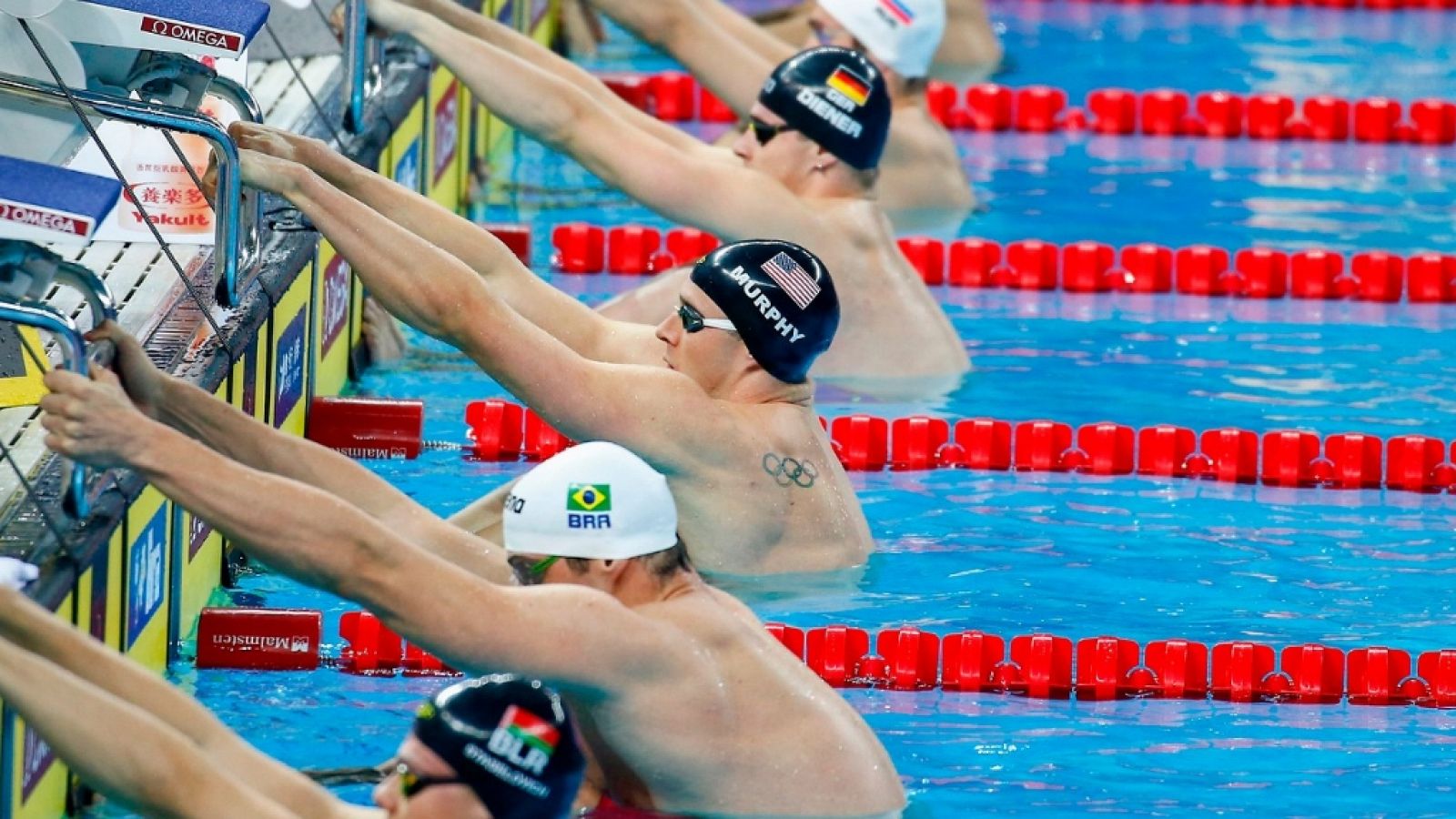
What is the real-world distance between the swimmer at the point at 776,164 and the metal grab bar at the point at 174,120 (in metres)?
0.98

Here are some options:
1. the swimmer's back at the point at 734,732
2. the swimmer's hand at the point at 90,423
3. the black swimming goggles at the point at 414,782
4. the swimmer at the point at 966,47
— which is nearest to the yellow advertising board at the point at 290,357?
the swimmer's back at the point at 734,732

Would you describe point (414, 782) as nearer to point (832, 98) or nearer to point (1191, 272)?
point (832, 98)

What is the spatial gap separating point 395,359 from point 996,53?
14.1 feet

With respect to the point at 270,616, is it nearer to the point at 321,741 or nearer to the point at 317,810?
the point at 321,741

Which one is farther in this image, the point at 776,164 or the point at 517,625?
the point at 776,164

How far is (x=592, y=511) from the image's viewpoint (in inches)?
155

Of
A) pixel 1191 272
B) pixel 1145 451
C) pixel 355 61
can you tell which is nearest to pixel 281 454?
pixel 355 61

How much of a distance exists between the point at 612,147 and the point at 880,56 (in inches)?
72.8

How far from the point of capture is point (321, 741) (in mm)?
4719

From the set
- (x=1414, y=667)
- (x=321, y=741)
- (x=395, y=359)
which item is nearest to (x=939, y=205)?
(x=395, y=359)

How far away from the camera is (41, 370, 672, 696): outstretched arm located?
3531mm

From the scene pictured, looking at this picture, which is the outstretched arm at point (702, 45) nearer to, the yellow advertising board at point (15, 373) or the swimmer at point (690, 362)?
the swimmer at point (690, 362)

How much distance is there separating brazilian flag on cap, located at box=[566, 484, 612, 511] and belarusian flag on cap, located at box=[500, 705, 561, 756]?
0.79 meters

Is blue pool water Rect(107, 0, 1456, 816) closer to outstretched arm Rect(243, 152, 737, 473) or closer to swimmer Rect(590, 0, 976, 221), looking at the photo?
swimmer Rect(590, 0, 976, 221)
